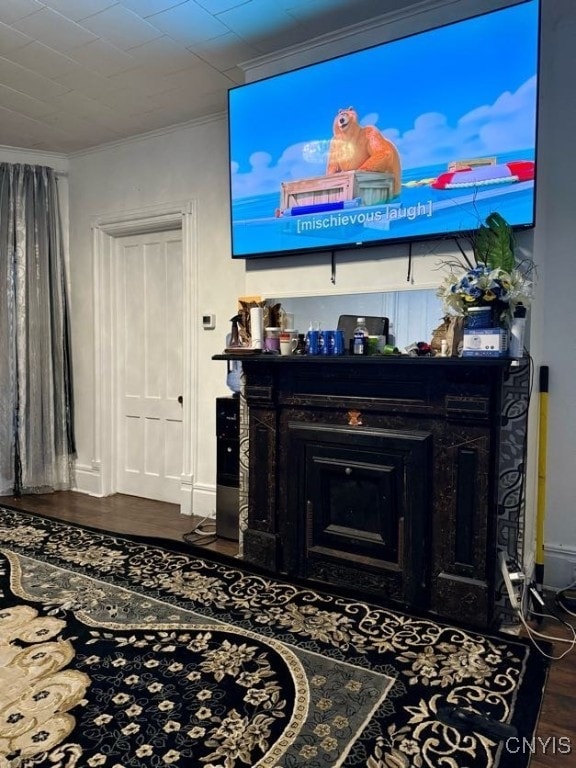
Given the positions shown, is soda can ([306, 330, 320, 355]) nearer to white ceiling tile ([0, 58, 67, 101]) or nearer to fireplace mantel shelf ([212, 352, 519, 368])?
fireplace mantel shelf ([212, 352, 519, 368])

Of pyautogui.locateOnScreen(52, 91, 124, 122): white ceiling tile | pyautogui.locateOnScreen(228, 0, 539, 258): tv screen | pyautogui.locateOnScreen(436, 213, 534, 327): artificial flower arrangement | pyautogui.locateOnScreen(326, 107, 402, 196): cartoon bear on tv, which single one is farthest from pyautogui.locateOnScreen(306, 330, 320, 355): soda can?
pyautogui.locateOnScreen(52, 91, 124, 122): white ceiling tile

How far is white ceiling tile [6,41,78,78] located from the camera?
292 cm

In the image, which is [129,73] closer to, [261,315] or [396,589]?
[261,315]

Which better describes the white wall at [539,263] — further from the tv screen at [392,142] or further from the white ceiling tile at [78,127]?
the white ceiling tile at [78,127]

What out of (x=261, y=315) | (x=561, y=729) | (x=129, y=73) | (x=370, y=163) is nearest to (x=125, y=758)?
(x=561, y=729)

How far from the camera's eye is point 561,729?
1659mm

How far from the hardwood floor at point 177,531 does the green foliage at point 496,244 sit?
63.1 inches

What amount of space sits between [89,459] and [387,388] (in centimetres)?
313

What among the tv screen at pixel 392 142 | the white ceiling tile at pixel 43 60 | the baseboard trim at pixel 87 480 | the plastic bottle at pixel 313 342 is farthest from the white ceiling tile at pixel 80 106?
the baseboard trim at pixel 87 480

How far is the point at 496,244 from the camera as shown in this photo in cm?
219

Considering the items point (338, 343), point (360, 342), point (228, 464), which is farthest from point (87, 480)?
point (360, 342)

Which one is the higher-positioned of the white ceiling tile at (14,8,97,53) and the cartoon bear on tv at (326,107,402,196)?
the white ceiling tile at (14,8,97,53)

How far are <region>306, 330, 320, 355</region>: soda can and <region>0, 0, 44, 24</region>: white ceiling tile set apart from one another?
2.09 m

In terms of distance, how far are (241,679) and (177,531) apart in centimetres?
176
